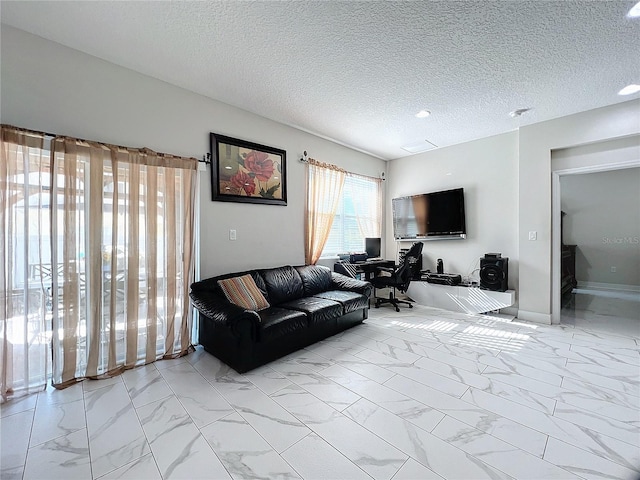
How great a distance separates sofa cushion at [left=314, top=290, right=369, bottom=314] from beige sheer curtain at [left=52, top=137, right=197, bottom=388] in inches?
67.4

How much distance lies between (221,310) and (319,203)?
97.4 inches

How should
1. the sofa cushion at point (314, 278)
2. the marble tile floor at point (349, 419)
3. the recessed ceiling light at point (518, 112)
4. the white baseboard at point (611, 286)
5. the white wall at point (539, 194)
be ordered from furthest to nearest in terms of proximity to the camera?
the white baseboard at point (611, 286) < the sofa cushion at point (314, 278) < the white wall at point (539, 194) < the recessed ceiling light at point (518, 112) < the marble tile floor at point (349, 419)

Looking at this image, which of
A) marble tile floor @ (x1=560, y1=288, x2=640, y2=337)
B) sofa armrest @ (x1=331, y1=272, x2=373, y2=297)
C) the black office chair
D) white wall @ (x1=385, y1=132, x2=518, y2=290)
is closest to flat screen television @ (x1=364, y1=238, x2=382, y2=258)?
the black office chair

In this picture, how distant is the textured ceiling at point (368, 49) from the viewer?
194 centimetres

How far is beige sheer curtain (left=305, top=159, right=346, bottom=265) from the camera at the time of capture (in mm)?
4266

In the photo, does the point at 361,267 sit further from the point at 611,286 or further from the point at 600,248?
the point at 611,286

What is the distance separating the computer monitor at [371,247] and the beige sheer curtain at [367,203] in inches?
9.2

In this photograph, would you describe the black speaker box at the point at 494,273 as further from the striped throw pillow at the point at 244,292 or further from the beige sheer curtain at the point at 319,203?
the striped throw pillow at the point at 244,292

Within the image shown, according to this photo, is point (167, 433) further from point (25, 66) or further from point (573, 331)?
point (573, 331)

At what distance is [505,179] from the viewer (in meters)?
4.31

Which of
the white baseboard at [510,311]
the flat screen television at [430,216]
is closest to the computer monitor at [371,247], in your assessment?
the flat screen television at [430,216]

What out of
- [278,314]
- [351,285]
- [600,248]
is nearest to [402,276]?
[351,285]

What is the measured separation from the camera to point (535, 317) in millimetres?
3939

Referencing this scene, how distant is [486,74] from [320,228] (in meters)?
2.83
